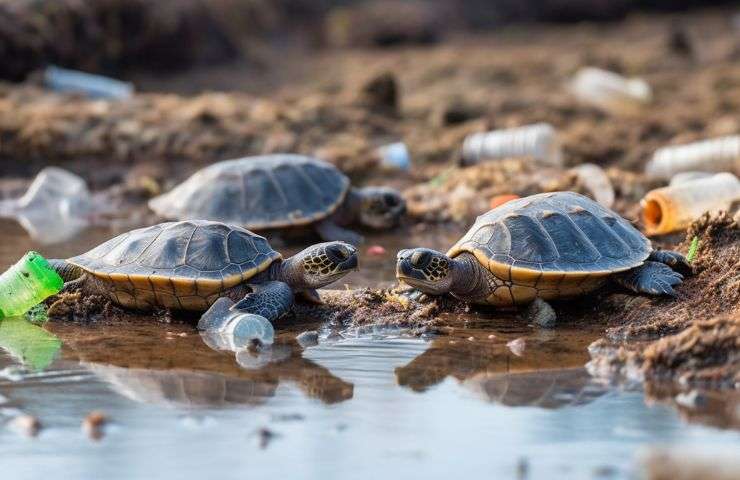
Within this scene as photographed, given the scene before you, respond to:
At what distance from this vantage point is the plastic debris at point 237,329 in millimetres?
5965

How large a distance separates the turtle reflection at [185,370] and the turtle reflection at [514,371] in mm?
434

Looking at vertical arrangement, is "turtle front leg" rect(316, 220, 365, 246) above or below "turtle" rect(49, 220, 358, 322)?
below

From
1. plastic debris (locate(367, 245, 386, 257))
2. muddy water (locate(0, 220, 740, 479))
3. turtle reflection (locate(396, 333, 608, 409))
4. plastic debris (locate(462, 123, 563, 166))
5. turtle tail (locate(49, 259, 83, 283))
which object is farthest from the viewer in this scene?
plastic debris (locate(462, 123, 563, 166))

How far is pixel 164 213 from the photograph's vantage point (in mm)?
9695

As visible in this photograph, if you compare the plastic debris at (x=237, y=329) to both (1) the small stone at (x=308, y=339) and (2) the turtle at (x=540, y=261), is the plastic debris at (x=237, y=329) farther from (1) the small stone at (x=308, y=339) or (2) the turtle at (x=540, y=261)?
A: (2) the turtle at (x=540, y=261)

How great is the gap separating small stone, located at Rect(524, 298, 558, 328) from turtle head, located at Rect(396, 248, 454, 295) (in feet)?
1.47

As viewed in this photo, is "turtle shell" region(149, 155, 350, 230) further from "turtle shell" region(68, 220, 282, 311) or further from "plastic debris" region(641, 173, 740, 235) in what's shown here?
"turtle shell" region(68, 220, 282, 311)

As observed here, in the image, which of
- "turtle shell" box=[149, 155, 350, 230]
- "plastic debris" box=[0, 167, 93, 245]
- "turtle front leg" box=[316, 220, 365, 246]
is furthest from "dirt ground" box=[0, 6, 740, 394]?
"turtle shell" box=[149, 155, 350, 230]

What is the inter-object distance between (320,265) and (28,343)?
1.53 meters

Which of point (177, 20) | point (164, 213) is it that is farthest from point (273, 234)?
point (177, 20)

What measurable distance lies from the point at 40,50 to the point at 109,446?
11.6 m

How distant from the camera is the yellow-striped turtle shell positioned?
6125 mm

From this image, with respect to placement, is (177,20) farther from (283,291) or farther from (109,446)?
(109,446)

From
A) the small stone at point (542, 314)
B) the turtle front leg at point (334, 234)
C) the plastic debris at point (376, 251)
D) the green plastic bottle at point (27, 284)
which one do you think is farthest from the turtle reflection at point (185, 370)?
the turtle front leg at point (334, 234)
